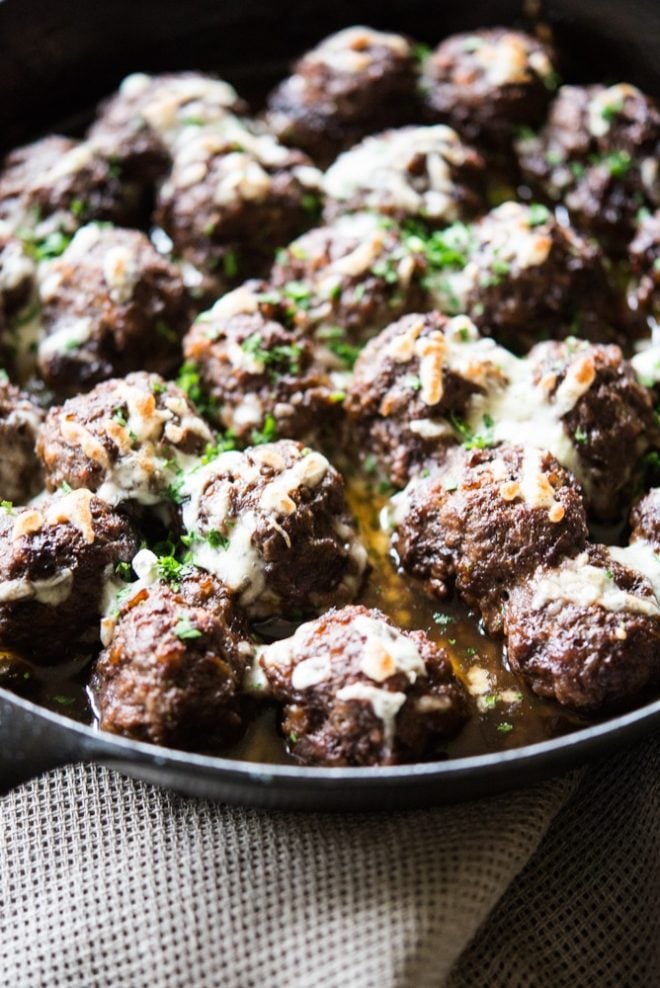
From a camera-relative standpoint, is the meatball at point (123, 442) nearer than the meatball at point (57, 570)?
No

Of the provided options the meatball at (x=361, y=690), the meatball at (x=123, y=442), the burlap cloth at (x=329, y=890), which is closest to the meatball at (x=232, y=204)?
the meatball at (x=123, y=442)

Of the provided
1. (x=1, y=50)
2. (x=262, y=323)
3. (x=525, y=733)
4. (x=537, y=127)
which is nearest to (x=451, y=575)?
(x=525, y=733)

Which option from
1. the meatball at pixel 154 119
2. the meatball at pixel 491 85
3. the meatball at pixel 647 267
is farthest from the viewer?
the meatball at pixel 491 85

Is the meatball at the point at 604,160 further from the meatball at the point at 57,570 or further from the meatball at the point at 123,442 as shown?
the meatball at the point at 57,570

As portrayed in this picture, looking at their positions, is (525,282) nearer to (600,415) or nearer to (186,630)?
(600,415)

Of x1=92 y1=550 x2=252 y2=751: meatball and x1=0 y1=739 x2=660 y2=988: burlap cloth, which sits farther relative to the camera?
x1=92 y1=550 x2=252 y2=751: meatball

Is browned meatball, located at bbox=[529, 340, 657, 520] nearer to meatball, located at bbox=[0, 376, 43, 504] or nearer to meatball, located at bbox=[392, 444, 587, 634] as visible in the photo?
meatball, located at bbox=[392, 444, 587, 634]

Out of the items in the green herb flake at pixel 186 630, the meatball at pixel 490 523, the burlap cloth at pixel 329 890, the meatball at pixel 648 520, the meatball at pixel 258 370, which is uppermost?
the meatball at pixel 258 370

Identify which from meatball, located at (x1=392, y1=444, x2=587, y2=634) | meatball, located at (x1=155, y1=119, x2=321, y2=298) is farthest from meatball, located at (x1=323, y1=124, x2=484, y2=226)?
meatball, located at (x1=392, y1=444, x2=587, y2=634)
